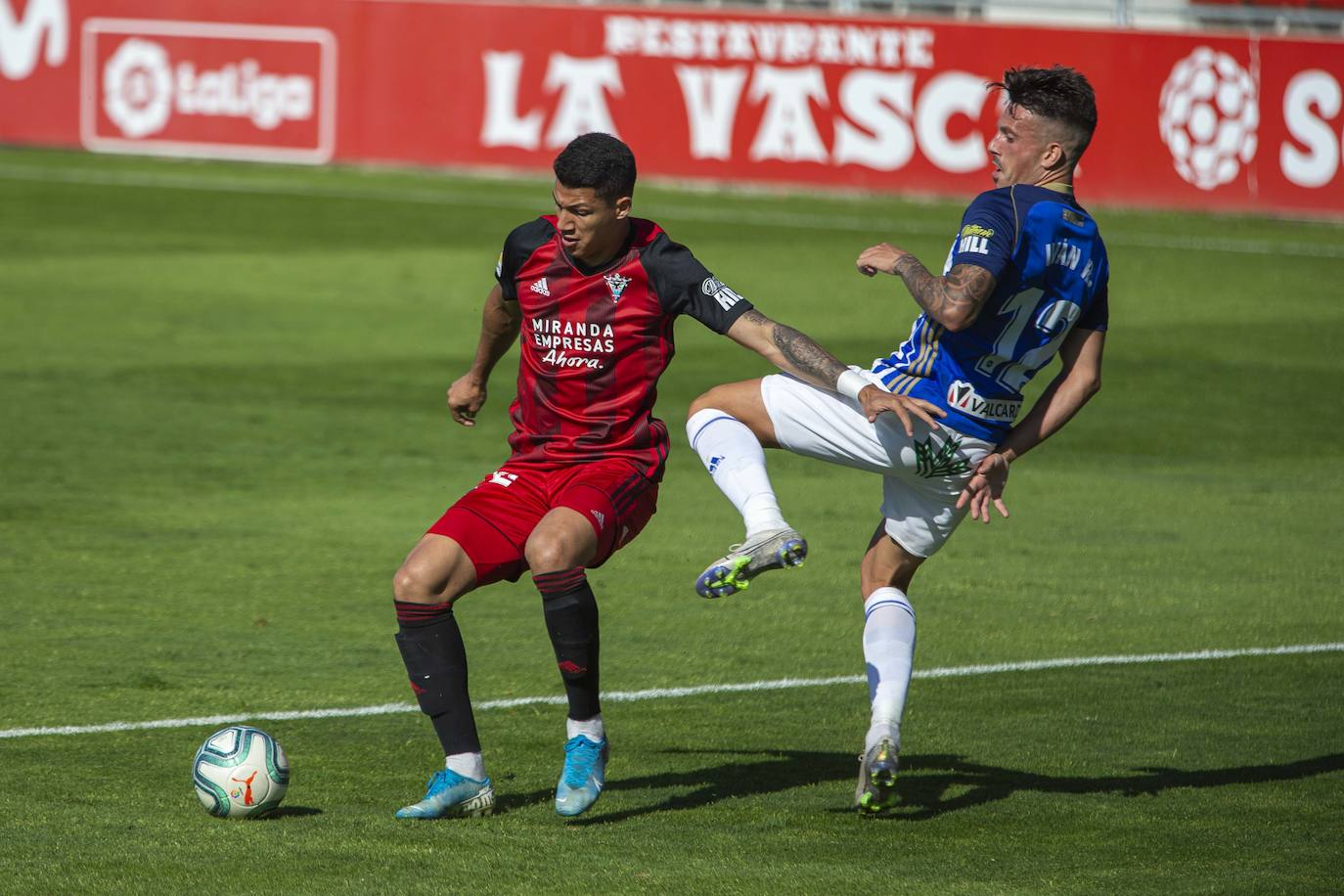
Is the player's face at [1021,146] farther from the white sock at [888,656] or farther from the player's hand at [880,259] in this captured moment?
the white sock at [888,656]

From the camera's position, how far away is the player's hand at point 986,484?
592 cm

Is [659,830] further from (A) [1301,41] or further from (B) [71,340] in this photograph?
(A) [1301,41]

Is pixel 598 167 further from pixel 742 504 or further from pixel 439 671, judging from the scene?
pixel 439 671

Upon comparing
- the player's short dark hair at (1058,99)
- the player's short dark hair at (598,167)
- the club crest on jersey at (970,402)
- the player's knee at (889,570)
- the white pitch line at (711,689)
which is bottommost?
the white pitch line at (711,689)

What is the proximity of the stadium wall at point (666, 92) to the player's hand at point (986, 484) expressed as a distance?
19.4 m

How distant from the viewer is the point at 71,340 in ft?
51.4

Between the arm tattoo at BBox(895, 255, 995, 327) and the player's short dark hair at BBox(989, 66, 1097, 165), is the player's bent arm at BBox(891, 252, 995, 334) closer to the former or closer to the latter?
the arm tattoo at BBox(895, 255, 995, 327)

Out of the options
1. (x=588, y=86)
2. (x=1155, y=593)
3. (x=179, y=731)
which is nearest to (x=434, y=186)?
(x=588, y=86)

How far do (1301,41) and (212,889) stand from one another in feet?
70.4

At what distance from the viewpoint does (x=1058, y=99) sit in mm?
5930

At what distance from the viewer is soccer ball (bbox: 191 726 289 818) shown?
5.70 m

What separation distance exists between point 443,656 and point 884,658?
4.23 feet

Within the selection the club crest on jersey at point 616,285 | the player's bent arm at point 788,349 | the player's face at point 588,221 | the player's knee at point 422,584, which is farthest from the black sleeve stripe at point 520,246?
the player's knee at point 422,584

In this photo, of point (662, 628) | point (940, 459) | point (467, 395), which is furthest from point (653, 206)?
point (940, 459)
